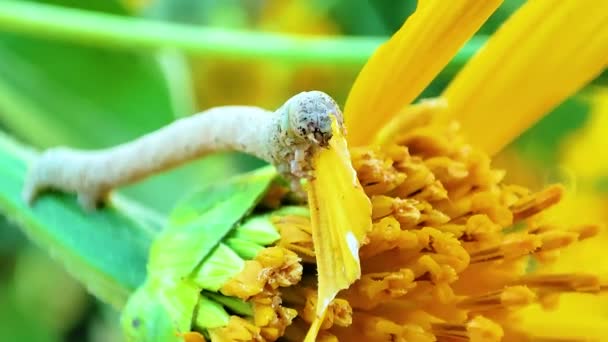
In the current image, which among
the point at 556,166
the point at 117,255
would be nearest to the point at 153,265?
the point at 117,255

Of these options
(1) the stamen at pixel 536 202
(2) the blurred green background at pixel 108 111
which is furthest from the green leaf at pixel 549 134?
(1) the stamen at pixel 536 202

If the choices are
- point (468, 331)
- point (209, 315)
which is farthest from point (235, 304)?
point (468, 331)

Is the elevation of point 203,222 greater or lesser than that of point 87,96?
lesser

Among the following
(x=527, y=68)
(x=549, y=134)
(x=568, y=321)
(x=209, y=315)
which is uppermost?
(x=549, y=134)

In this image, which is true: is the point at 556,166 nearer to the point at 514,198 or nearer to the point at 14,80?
the point at 514,198

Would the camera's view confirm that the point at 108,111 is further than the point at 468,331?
Yes

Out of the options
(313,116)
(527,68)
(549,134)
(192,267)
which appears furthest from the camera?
(549,134)

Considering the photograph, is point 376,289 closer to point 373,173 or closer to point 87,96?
point 373,173

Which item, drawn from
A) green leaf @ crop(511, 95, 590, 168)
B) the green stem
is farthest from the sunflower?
green leaf @ crop(511, 95, 590, 168)
